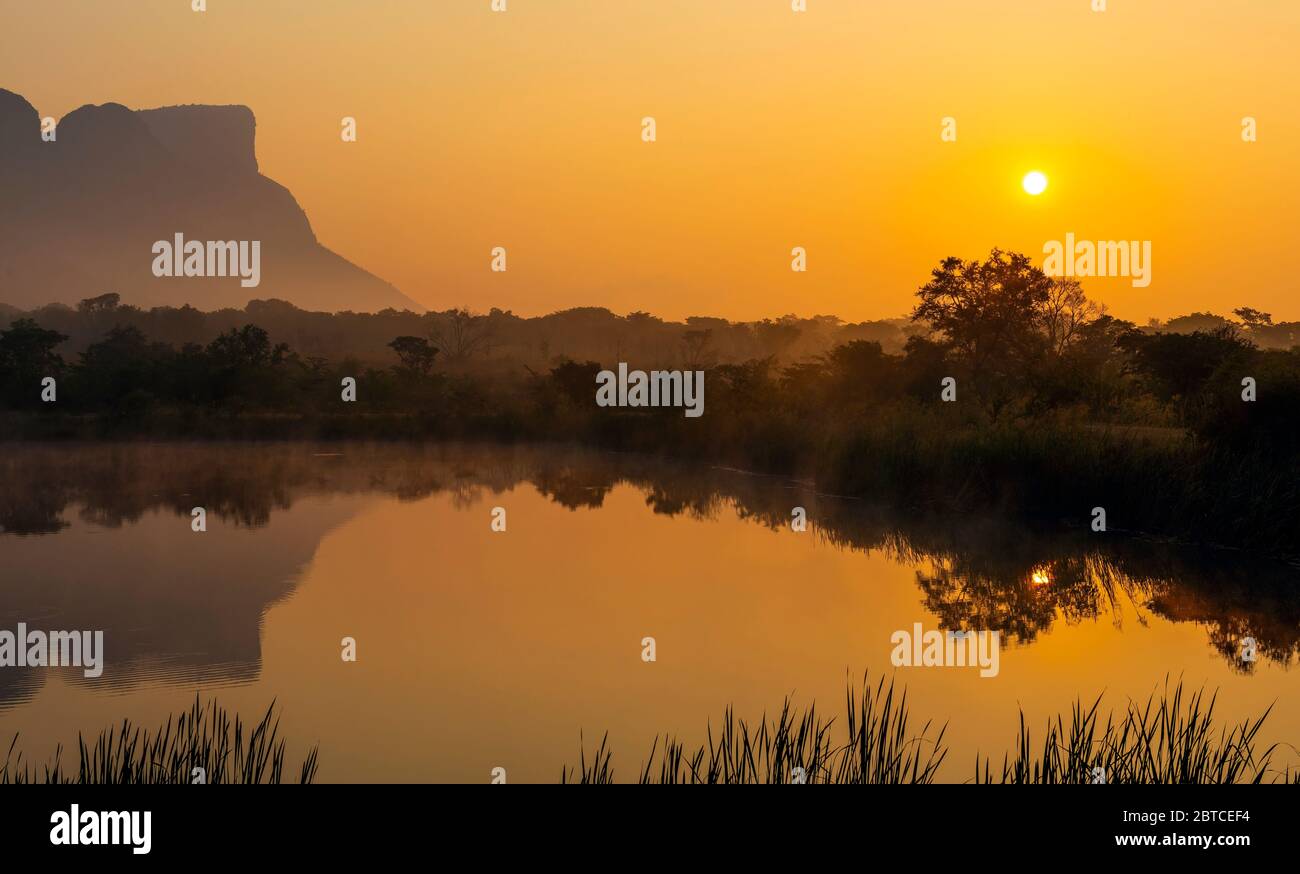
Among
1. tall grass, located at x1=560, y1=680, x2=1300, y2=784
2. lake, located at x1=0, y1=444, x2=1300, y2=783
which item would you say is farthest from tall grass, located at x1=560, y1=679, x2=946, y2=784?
lake, located at x1=0, y1=444, x2=1300, y2=783

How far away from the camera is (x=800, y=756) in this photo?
5875 mm

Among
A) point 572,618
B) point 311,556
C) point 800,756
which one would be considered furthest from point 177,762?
point 311,556

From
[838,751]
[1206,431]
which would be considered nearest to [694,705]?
[838,751]

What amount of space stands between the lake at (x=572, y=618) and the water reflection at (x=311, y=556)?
0.06 metres

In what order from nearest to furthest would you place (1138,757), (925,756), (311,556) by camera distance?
(1138,757) → (925,756) → (311,556)

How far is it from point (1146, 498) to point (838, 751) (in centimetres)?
1156

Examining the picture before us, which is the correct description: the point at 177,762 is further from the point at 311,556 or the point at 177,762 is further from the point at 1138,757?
the point at 311,556

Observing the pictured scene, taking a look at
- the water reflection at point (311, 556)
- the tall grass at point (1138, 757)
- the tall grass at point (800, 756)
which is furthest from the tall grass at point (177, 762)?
the tall grass at point (1138, 757)

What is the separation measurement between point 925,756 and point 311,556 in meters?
10.7

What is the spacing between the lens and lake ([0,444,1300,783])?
315 inches

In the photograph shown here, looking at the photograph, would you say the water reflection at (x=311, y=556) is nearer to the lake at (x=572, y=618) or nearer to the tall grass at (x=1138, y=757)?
the lake at (x=572, y=618)

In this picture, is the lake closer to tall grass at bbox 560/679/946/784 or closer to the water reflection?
the water reflection

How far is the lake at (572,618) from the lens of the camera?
8008mm
